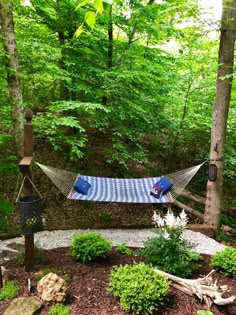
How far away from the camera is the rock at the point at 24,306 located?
196cm

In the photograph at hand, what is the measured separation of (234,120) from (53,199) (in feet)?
10.3

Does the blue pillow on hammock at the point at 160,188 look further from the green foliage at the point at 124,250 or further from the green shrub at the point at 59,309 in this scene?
the green shrub at the point at 59,309

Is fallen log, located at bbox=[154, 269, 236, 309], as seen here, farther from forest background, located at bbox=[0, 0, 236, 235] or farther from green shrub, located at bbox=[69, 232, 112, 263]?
forest background, located at bbox=[0, 0, 236, 235]

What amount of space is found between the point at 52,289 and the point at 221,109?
9.23 feet

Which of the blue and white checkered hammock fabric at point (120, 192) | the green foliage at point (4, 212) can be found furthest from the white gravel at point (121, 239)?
the blue and white checkered hammock fabric at point (120, 192)

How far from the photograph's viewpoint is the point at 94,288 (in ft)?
7.44

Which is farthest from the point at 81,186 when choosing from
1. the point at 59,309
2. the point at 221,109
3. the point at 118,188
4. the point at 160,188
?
the point at 221,109

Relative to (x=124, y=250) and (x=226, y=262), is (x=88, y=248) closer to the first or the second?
(x=124, y=250)

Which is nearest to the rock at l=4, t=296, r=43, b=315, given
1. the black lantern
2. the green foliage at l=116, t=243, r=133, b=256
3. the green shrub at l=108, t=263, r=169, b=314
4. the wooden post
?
the wooden post

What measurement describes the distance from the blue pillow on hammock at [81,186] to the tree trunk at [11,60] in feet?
3.02

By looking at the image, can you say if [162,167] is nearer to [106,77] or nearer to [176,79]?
[176,79]

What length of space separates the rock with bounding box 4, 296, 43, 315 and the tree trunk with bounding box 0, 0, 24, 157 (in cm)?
198

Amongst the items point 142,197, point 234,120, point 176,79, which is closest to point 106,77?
point 176,79

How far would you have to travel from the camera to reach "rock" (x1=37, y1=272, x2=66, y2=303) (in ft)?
6.81
